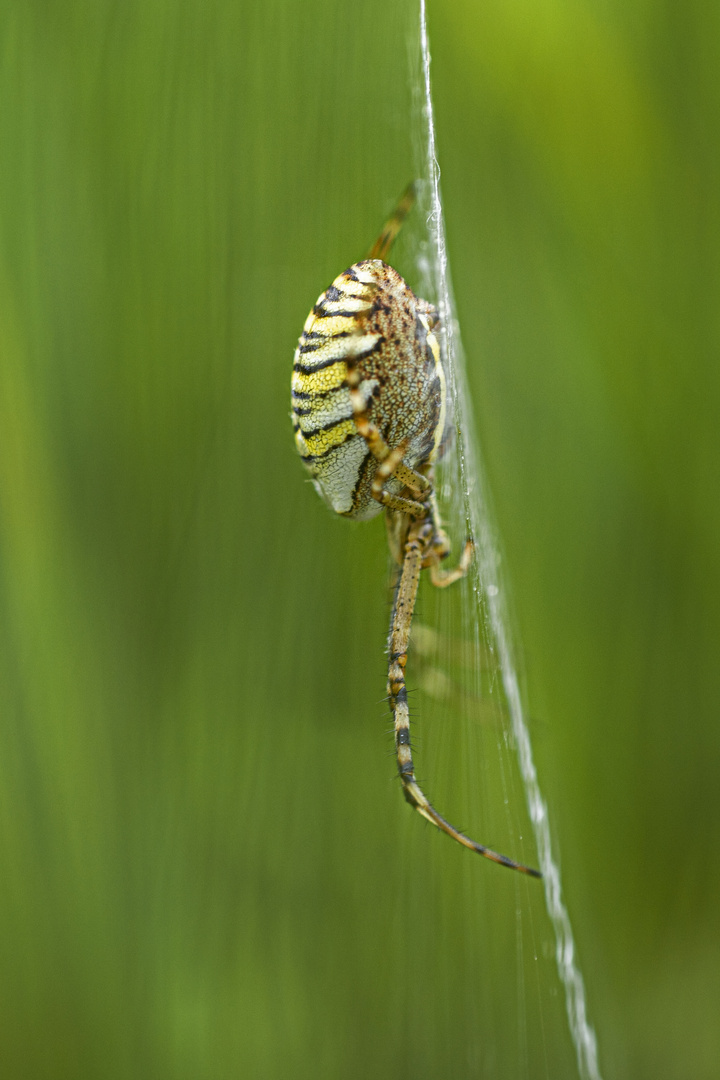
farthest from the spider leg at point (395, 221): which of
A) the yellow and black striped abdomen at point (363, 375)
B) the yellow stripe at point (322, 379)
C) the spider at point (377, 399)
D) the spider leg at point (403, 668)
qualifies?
the spider leg at point (403, 668)

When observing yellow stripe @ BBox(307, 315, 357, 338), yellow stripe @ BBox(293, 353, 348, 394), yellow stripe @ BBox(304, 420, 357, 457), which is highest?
yellow stripe @ BBox(307, 315, 357, 338)

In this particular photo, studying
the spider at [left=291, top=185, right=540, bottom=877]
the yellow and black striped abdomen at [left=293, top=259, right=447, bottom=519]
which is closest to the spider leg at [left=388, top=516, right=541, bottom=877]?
the spider at [left=291, top=185, right=540, bottom=877]

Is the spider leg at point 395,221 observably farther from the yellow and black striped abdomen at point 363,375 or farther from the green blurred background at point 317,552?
the yellow and black striped abdomen at point 363,375

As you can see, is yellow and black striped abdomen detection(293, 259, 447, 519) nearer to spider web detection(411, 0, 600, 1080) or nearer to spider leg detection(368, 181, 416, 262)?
spider web detection(411, 0, 600, 1080)

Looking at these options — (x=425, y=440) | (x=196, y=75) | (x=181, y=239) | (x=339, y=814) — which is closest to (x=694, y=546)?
(x=425, y=440)

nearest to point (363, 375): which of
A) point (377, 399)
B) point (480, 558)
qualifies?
point (377, 399)

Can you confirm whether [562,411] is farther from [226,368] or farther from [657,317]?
[226,368]
